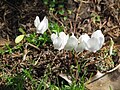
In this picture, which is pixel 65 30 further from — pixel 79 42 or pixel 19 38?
pixel 79 42

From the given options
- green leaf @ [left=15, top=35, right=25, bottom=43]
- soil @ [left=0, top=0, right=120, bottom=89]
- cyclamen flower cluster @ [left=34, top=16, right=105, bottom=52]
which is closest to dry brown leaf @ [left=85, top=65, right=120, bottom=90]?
soil @ [left=0, top=0, right=120, bottom=89]

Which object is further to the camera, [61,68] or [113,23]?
[113,23]

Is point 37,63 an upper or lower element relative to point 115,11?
lower

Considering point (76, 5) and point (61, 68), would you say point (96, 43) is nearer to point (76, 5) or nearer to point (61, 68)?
point (61, 68)

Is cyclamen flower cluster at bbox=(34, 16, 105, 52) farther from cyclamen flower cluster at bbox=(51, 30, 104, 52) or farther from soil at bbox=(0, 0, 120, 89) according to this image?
soil at bbox=(0, 0, 120, 89)

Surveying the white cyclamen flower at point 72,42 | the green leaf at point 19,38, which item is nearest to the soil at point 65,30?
the green leaf at point 19,38

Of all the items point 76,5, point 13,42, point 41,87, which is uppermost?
point 76,5

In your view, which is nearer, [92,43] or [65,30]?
[92,43]

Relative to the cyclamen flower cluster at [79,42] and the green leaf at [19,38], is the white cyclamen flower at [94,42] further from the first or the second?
the green leaf at [19,38]

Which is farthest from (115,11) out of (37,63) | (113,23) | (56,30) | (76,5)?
(37,63)

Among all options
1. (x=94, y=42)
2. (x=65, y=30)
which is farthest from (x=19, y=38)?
(x=94, y=42)
